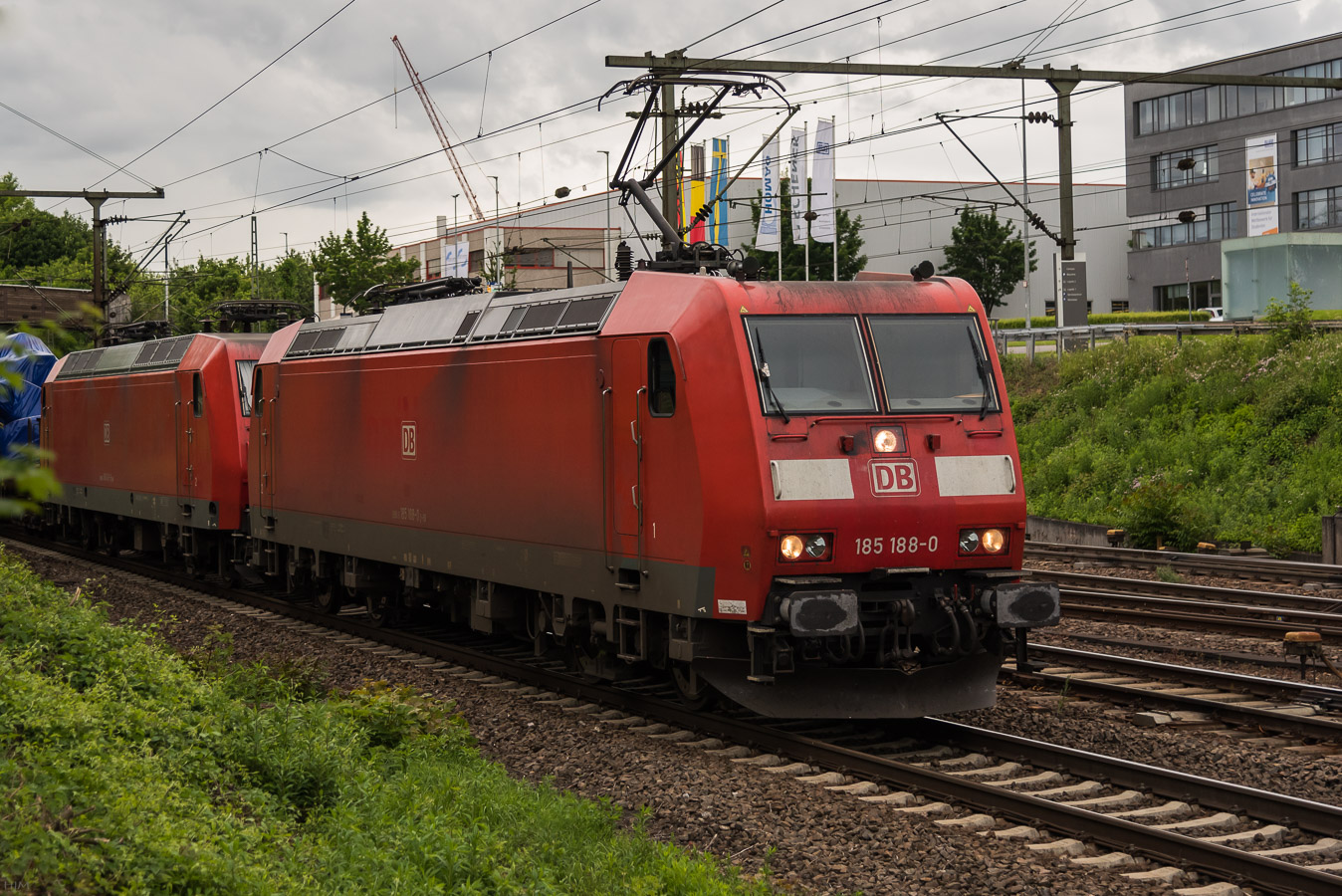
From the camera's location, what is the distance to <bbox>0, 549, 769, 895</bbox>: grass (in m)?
5.54

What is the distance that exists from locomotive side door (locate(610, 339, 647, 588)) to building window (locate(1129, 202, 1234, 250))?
172 feet

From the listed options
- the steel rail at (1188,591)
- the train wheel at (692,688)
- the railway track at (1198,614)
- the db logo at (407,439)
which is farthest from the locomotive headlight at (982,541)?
the db logo at (407,439)

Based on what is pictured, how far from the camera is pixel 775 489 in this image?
923 cm

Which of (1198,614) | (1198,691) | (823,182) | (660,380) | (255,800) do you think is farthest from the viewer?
(823,182)

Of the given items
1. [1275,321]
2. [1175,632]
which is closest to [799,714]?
[1175,632]

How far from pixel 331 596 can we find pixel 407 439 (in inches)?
159

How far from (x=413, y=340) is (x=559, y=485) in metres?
3.81

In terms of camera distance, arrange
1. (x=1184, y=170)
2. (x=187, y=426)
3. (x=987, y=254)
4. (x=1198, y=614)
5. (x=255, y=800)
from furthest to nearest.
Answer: (x=1184, y=170)
(x=987, y=254)
(x=187, y=426)
(x=1198, y=614)
(x=255, y=800)

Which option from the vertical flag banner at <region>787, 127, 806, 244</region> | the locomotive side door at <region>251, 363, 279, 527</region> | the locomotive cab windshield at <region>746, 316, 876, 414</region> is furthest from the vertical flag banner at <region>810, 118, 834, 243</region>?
the locomotive cab windshield at <region>746, 316, 876, 414</region>

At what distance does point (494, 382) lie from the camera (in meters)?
12.7

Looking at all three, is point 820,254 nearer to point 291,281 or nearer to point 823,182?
point 823,182

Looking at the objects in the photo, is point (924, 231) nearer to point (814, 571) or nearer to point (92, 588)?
point (92, 588)

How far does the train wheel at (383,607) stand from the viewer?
16406 mm

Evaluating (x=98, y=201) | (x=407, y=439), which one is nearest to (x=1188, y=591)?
(x=407, y=439)
